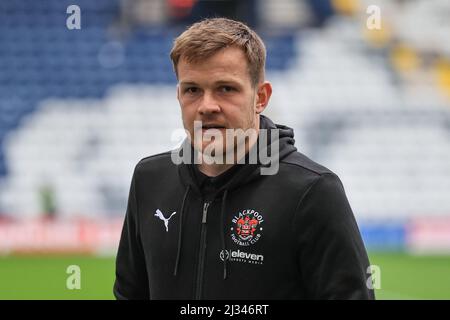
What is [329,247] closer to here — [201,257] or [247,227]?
[247,227]

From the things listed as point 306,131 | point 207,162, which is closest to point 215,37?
point 207,162

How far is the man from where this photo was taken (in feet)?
6.89

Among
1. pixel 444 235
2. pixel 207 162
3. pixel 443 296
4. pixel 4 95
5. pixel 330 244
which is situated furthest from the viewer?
pixel 4 95

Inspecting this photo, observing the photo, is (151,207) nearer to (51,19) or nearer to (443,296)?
(443,296)

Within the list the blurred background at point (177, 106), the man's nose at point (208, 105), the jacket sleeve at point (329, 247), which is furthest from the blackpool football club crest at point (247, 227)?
the blurred background at point (177, 106)

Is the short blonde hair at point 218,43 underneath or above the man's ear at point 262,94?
above

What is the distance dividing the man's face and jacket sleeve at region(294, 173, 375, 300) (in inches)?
11.1

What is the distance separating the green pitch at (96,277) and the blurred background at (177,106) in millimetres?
1368

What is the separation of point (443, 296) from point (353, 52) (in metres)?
6.13

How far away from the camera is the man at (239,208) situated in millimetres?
2100

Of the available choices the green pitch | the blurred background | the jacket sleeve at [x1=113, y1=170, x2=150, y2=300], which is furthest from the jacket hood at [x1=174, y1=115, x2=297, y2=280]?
the blurred background

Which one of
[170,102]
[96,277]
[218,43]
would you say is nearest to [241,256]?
[218,43]

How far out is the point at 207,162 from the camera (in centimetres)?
229

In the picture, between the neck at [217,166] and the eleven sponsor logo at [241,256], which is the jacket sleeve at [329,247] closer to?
the eleven sponsor logo at [241,256]
